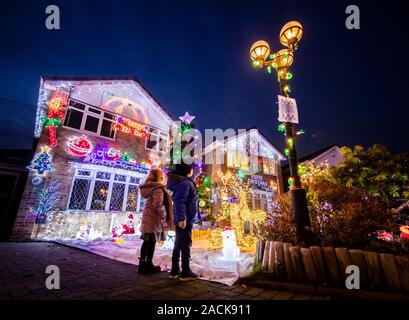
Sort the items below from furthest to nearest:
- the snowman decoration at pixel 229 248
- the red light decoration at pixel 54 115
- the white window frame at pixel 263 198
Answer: the white window frame at pixel 263 198
the red light decoration at pixel 54 115
the snowman decoration at pixel 229 248

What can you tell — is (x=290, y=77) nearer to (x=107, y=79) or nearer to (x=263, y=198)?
(x=107, y=79)

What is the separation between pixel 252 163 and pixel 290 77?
13.5 m

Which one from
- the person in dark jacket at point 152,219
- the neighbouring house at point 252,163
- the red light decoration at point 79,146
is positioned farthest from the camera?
the neighbouring house at point 252,163

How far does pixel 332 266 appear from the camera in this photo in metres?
2.88

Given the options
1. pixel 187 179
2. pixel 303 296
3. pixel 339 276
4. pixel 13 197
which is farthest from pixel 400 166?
pixel 13 197

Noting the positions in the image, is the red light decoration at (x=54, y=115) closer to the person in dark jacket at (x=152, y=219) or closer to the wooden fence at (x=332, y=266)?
the person in dark jacket at (x=152, y=219)

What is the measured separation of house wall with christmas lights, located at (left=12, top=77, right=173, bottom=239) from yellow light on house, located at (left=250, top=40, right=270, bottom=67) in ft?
29.1

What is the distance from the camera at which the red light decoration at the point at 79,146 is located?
32.6 ft

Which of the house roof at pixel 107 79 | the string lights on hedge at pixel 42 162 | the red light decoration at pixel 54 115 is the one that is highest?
the house roof at pixel 107 79

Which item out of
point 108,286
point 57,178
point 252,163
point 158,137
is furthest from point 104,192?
point 252,163

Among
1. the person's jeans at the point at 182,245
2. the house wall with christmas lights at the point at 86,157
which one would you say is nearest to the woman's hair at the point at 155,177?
the person's jeans at the point at 182,245

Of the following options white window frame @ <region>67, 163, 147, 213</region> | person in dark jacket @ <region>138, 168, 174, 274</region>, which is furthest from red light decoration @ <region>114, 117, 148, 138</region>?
person in dark jacket @ <region>138, 168, 174, 274</region>

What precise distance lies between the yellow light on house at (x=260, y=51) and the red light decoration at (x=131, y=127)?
9.31 metres

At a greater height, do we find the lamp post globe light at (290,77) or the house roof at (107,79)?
the house roof at (107,79)
